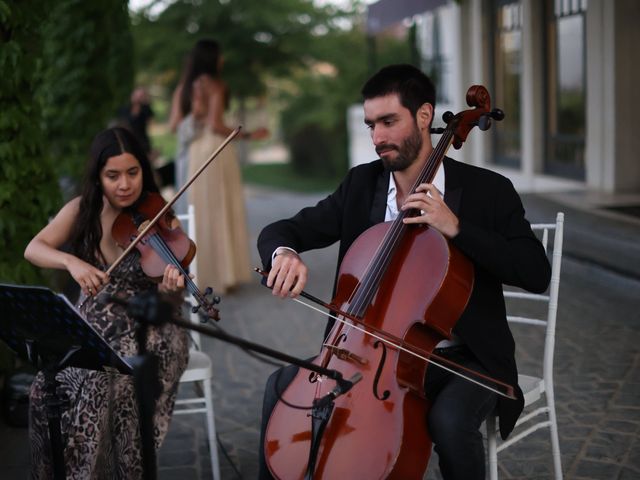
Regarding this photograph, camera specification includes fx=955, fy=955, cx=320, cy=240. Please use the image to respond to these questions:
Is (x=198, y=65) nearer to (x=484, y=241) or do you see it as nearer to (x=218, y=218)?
(x=218, y=218)

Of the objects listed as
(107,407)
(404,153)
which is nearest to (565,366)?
(404,153)

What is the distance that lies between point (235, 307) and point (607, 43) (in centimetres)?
374

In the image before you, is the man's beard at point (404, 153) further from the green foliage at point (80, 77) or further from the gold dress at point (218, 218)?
the green foliage at point (80, 77)

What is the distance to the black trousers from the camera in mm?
2488

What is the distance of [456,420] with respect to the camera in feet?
8.18

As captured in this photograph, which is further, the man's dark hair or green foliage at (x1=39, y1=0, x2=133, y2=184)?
green foliage at (x1=39, y1=0, x2=133, y2=184)

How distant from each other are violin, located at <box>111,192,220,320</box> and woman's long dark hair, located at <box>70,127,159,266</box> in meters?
0.09

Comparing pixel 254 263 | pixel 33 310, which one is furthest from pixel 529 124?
pixel 33 310

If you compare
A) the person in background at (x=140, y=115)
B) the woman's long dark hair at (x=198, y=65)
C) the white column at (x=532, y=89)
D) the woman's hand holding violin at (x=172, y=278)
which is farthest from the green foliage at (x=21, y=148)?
the white column at (x=532, y=89)

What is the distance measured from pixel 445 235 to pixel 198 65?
449 centimetres

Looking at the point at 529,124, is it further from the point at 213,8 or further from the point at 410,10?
the point at 213,8

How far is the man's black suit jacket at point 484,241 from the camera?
2602mm

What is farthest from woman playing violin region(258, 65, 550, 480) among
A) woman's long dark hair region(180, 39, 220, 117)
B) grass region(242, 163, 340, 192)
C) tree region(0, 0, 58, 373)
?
grass region(242, 163, 340, 192)

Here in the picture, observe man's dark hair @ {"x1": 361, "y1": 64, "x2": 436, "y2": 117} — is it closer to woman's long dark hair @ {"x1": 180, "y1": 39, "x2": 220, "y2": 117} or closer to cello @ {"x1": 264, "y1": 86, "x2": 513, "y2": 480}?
cello @ {"x1": 264, "y1": 86, "x2": 513, "y2": 480}
